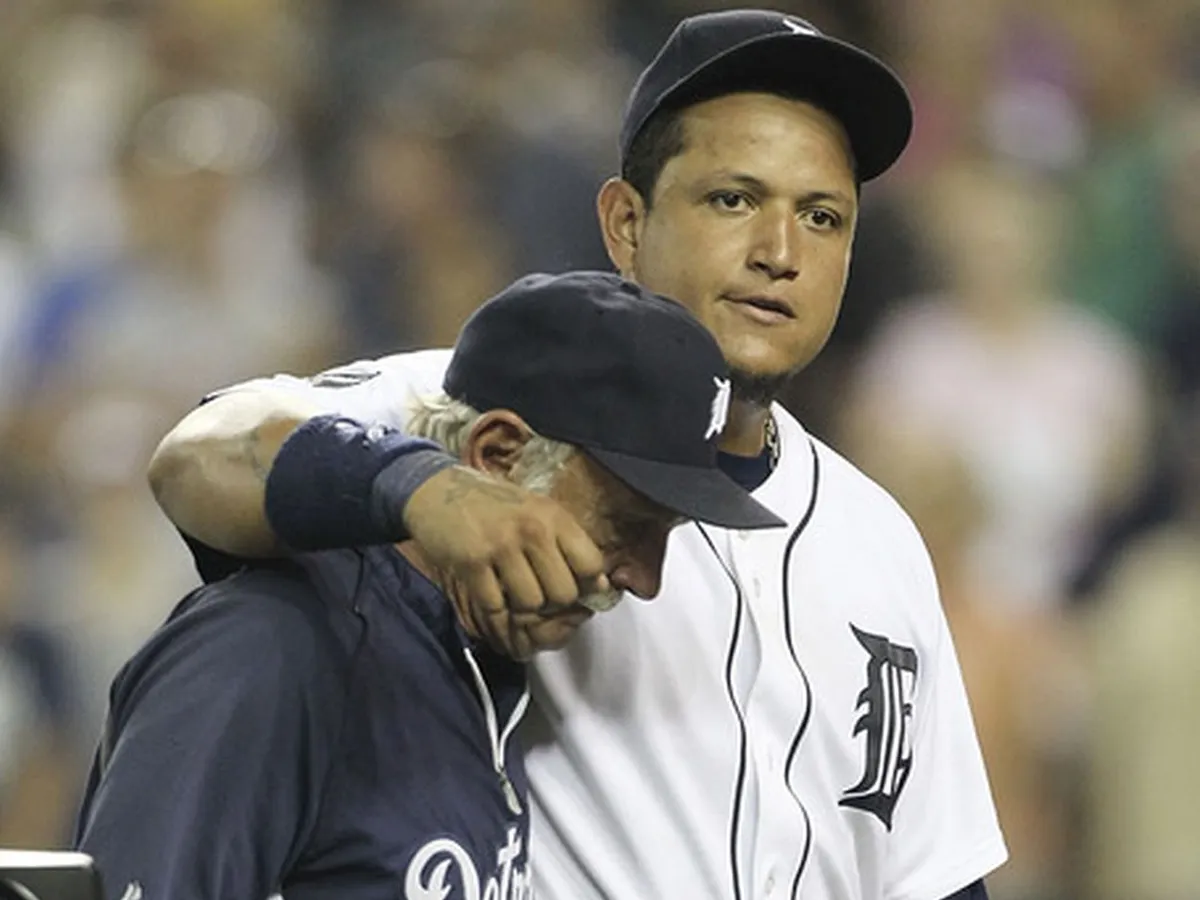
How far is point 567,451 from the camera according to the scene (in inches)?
80.7

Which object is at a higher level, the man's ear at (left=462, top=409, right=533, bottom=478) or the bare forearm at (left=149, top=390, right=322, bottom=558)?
the man's ear at (left=462, top=409, right=533, bottom=478)

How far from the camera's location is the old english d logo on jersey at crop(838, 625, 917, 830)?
2.52 meters

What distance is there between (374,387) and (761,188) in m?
0.41

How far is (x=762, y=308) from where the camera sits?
2.48 m

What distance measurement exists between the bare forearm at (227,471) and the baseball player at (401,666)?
0.04 meters

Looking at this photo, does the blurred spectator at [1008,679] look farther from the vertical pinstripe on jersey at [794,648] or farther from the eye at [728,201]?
the eye at [728,201]

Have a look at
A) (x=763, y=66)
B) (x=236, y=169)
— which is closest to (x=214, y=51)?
(x=236, y=169)

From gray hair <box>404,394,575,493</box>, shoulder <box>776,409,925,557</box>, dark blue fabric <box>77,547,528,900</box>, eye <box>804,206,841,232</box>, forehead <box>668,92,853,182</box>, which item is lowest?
dark blue fabric <box>77,547,528,900</box>

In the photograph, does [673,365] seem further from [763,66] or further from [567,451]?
[763,66]

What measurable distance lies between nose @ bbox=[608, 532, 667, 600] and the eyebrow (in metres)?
0.49

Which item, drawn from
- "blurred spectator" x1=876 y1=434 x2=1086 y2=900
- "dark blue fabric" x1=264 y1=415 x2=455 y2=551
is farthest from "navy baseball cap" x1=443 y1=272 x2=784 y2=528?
"blurred spectator" x1=876 y1=434 x2=1086 y2=900

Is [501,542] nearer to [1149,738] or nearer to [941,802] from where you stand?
[941,802]

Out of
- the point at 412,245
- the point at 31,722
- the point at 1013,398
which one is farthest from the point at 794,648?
the point at 412,245

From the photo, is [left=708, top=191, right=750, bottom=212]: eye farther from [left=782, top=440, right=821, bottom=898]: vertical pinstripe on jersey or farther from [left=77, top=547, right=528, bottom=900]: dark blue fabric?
[left=77, top=547, right=528, bottom=900]: dark blue fabric
